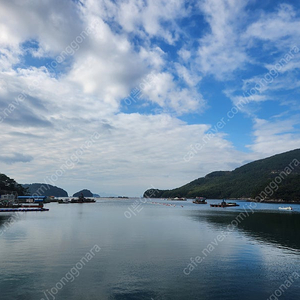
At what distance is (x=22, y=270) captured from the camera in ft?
96.6

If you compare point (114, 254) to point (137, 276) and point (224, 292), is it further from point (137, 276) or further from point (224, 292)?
point (224, 292)

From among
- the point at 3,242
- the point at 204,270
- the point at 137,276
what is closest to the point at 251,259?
the point at 204,270

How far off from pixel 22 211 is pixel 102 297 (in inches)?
4616

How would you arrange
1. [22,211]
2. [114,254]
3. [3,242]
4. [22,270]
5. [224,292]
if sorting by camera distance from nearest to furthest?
[224,292], [22,270], [114,254], [3,242], [22,211]

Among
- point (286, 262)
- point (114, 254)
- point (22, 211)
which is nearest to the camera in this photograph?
point (286, 262)

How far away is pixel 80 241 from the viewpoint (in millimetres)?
47906

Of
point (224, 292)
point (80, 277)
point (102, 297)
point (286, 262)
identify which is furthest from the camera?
point (286, 262)

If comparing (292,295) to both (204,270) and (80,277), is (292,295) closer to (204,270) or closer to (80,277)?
(204,270)

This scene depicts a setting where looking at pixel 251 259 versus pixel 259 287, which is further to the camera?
pixel 251 259

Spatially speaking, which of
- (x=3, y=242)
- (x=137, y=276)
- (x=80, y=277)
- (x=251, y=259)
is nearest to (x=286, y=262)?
(x=251, y=259)

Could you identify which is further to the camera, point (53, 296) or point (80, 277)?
point (80, 277)

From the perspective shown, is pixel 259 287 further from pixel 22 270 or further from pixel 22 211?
pixel 22 211

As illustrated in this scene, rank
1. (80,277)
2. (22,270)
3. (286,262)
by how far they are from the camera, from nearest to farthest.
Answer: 1. (80,277)
2. (22,270)
3. (286,262)

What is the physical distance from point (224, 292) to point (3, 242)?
3955cm
